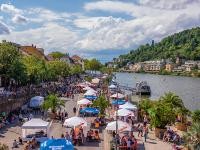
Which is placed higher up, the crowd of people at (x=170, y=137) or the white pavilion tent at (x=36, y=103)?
the white pavilion tent at (x=36, y=103)

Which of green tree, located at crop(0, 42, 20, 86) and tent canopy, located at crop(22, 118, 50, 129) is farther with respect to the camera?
green tree, located at crop(0, 42, 20, 86)

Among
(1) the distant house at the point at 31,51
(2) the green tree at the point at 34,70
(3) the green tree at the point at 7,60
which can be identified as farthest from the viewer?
(1) the distant house at the point at 31,51

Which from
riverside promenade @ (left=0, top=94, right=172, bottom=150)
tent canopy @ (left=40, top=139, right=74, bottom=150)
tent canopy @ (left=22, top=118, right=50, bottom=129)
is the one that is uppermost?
tent canopy @ (left=22, top=118, right=50, bottom=129)

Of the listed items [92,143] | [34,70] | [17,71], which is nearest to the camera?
[92,143]

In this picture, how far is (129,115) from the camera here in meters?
39.8

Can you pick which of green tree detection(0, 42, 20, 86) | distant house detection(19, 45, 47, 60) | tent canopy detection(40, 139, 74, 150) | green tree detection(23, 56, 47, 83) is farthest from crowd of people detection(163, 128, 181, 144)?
distant house detection(19, 45, 47, 60)

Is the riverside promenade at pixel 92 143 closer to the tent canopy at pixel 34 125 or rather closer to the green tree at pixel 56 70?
the tent canopy at pixel 34 125

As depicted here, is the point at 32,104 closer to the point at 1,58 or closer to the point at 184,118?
the point at 1,58

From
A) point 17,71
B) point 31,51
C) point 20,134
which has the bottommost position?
point 20,134

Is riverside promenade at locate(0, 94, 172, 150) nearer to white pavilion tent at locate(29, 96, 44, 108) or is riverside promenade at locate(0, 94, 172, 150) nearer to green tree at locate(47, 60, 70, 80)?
white pavilion tent at locate(29, 96, 44, 108)

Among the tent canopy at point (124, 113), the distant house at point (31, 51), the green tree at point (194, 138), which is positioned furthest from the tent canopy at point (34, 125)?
the distant house at point (31, 51)

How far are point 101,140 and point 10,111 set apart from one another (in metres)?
16.0

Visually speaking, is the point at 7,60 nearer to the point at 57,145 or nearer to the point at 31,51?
the point at 57,145

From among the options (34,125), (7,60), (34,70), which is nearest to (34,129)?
(34,125)
